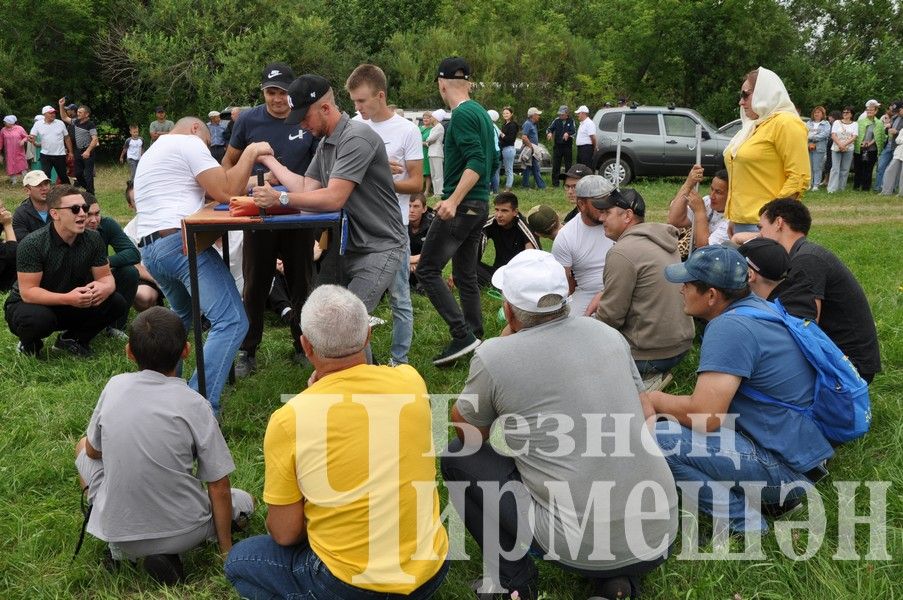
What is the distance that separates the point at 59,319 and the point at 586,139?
13.3 meters

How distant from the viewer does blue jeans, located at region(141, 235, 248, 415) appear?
4.32m

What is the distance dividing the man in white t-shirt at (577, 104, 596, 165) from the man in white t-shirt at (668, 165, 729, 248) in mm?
Result: 11011

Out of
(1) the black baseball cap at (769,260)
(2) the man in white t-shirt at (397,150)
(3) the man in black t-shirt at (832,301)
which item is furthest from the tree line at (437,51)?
(1) the black baseball cap at (769,260)

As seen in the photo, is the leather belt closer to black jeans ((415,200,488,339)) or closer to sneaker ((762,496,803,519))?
black jeans ((415,200,488,339))

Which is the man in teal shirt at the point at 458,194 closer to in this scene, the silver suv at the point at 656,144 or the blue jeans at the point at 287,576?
the blue jeans at the point at 287,576

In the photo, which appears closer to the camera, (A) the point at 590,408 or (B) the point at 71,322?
(A) the point at 590,408

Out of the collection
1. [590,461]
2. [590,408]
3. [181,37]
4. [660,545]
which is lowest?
[660,545]

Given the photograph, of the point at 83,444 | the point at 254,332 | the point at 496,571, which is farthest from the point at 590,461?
the point at 254,332

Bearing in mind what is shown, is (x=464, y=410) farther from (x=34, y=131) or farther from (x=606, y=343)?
(x=34, y=131)

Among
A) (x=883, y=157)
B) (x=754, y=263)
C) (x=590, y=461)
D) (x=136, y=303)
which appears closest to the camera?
(x=590, y=461)

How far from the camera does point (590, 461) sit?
2.79 meters

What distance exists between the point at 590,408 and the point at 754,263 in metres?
1.53

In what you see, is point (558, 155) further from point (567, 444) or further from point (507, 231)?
point (567, 444)

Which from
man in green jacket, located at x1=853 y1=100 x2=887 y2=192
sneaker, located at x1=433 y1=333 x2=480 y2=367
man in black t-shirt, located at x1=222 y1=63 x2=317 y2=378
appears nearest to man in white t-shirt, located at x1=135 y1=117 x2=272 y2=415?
man in black t-shirt, located at x1=222 y1=63 x2=317 y2=378
